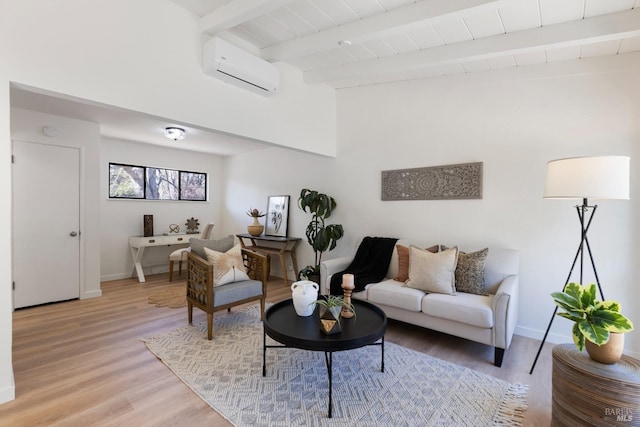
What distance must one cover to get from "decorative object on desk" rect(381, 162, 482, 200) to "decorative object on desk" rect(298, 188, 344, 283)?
0.78m

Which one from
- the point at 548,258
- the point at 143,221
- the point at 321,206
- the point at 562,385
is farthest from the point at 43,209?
the point at 548,258

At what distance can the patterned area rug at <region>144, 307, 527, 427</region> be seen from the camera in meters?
1.85

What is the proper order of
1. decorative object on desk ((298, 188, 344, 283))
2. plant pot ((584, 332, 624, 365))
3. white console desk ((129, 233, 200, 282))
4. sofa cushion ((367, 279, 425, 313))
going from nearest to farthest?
plant pot ((584, 332, 624, 365)), sofa cushion ((367, 279, 425, 313)), decorative object on desk ((298, 188, 344, 283)), white console desk ((129, 233, 200, 282))

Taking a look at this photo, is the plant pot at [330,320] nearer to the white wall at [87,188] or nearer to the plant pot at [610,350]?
the plant pot at [610,350]

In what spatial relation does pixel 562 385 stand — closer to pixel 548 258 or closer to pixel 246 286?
pixel 548 258

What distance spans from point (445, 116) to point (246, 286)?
A: 9.62ft

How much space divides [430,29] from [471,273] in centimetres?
223

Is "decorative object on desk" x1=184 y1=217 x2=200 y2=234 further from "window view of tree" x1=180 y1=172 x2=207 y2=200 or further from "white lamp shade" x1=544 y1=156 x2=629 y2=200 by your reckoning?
"white lamp shade" x1=544 y1=156 x2=629 y2=200

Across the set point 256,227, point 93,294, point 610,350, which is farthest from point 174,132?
point 610,350

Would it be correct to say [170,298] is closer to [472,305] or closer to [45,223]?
[45,223]

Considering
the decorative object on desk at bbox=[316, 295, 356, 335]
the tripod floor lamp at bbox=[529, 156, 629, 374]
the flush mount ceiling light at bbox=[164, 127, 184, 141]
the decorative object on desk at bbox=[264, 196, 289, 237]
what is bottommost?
the decorative object on desk at bbox=[316, 295, 356, 335]

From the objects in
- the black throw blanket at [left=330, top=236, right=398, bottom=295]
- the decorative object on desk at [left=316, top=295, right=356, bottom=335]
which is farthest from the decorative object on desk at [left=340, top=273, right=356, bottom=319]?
the black throw blanket at [left=330, top=236, right=398, bottom=295]

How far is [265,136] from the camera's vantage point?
3340 millimetres

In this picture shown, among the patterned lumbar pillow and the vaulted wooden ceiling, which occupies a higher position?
the vaulted wooden ceiling
